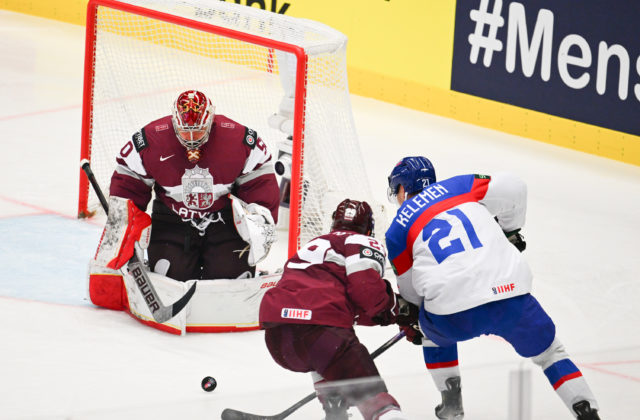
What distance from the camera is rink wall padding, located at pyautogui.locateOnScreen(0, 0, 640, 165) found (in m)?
7.62

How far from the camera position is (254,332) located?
501 centimetres

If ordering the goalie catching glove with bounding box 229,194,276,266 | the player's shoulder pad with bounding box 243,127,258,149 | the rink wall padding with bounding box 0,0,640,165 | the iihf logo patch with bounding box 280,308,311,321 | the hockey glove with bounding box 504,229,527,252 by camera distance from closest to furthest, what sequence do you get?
the iihf logo patch with bounding box 280,308,311,321 → the hockey glove with bounding box 504,229,527,252 → the goalie catching glove with bounding box 229,194,276,266 → the player's shoulder pad with bounding box 243,127,258,149 → the rink wall padding with bounding box 0,0,640,165

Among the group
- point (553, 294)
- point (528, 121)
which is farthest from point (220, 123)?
point (528, 121)

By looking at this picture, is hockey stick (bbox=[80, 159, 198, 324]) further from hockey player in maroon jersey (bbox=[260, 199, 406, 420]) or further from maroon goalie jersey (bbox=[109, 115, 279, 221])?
hockey player in maroon jersey (bbox=[260, 199, 406, 420])

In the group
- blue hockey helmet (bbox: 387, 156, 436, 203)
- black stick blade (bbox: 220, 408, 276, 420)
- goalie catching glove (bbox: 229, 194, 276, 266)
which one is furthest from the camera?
goalie catching glove (bbox: 229, 194, 276, 266)

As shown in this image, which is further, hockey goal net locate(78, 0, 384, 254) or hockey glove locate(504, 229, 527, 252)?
hockey goal net locate(78, 0, 384, 254)

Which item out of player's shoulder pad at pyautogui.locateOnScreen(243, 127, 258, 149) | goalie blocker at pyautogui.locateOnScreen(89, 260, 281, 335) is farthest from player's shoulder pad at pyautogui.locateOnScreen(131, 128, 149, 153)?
goalie blocker at pyautogui.locateOnScreen(89, 260, 281, 335)

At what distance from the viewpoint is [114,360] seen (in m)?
4.64

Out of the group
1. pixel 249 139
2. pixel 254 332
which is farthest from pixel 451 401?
pixel 249 139

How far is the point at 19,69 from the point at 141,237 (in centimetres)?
533

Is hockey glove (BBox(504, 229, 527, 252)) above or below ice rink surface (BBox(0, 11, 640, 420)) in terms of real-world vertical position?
above

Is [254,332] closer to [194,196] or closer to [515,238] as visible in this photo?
[194,196]

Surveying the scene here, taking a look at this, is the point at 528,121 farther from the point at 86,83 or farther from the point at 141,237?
the point at 141,237

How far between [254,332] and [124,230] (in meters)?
0.73
